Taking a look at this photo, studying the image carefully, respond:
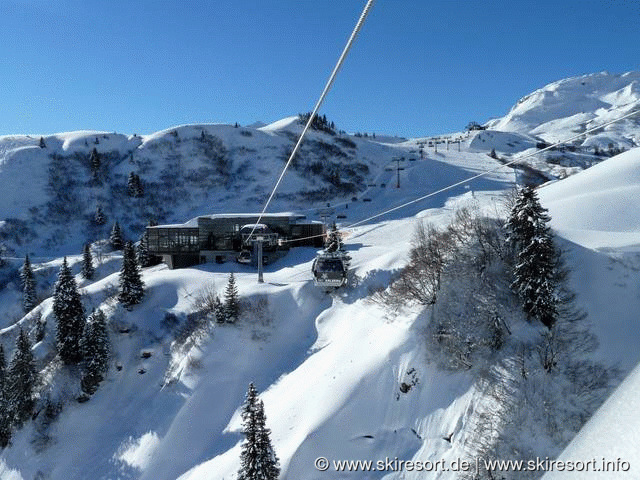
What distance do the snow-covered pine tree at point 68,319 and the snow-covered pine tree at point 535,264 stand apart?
39.3 m

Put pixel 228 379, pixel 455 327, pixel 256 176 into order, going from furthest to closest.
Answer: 1. pixel 256 176
2. pixel 228 379
3. pixel 455 327

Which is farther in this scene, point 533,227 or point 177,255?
point 177,255

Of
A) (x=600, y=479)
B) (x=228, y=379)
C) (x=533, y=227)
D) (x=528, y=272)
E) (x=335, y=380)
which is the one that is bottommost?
(x=228, y=379)

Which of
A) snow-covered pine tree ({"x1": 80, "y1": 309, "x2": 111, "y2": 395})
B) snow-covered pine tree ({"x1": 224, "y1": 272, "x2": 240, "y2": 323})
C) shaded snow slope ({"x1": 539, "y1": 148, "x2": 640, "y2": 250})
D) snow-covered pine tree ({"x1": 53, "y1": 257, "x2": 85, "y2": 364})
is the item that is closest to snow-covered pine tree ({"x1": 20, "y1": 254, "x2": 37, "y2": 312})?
snow-covered pine tree ({"x1": 53, "y1": 257, "x2": 85, "y2": 364})

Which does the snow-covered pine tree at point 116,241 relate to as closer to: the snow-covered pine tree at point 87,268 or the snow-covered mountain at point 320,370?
the snow-covered mountain at point 320,370

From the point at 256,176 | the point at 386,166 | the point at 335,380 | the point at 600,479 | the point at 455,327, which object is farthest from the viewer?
the point at 386,166

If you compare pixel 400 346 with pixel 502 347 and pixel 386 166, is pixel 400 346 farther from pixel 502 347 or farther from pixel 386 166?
pixel 386 166

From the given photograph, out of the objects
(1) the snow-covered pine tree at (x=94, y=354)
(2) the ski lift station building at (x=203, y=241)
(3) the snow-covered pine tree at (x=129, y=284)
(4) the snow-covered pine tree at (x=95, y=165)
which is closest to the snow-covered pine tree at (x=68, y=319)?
(1) the snow-covered pine tree at (x=94, y=354)

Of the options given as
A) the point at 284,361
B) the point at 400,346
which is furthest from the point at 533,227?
the point at 284,361

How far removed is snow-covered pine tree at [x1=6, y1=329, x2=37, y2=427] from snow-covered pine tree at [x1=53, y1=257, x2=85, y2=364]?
104 inches

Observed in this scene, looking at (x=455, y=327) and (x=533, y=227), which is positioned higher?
(x=533, y=227)

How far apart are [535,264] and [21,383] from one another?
43100 millimetres

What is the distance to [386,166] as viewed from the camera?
361ft

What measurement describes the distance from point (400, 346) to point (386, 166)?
9026cm
